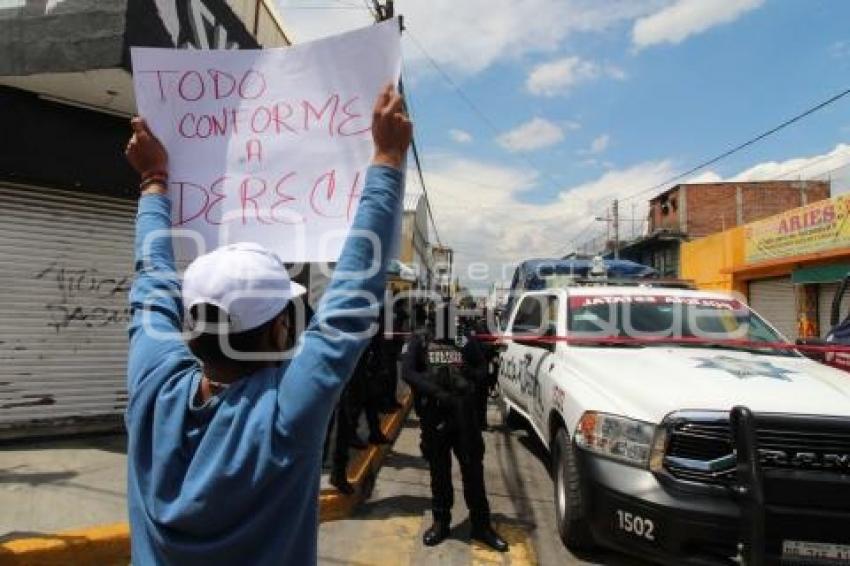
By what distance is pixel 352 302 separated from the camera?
1.60 m

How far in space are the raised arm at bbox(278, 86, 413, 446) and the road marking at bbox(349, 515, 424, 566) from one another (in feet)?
12.8

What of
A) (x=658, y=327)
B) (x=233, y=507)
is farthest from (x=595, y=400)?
(x=233, y=507)

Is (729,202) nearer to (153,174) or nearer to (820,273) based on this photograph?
(820,273)

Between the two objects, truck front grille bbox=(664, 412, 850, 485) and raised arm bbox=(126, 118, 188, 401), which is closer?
raised arm bbox=(126, 118, 188, 401)

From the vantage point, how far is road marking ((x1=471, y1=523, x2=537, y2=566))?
5.13m

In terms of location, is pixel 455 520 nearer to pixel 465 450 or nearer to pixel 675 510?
pixel 465 450

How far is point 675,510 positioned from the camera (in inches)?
163

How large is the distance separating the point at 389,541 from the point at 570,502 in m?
1.40

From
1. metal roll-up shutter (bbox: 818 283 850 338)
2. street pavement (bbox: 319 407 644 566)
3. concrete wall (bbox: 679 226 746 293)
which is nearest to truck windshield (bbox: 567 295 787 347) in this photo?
street pavement (bbox: 319 407 644 566)

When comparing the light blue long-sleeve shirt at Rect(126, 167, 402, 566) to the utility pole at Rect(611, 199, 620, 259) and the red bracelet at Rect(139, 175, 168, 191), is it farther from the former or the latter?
the utility pole at Rect(611, 199, 620, 259)

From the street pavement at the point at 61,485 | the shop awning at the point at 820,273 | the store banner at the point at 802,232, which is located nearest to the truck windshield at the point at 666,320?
the street pavement at the point at 61,485

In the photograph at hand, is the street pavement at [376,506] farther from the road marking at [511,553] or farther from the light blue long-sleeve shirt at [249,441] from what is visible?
the light blue long-sleeve shirt at [249,441]

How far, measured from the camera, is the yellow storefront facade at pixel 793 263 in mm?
18828

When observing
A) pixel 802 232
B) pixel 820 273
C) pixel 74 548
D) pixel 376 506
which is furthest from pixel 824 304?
pixel 74 548
